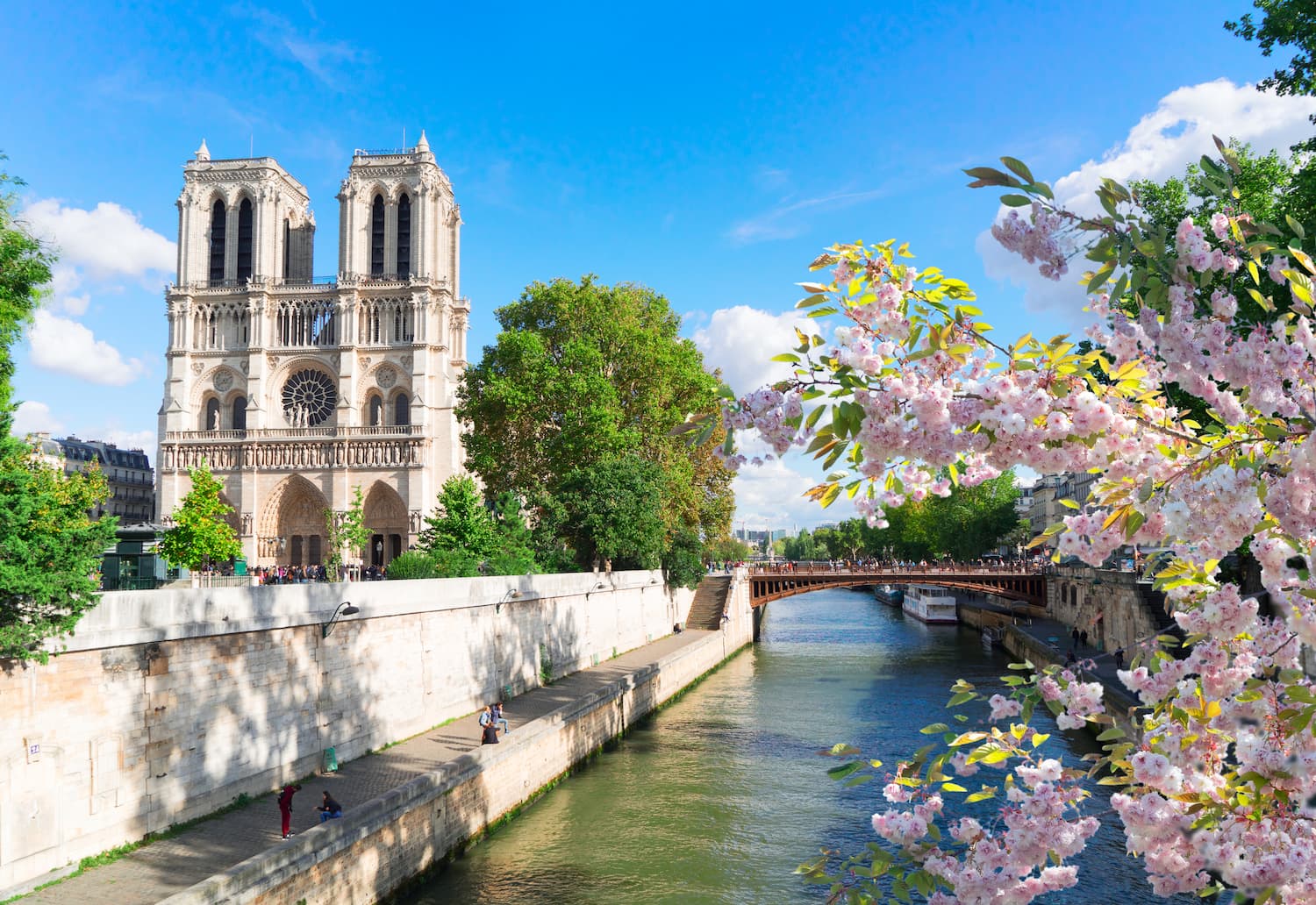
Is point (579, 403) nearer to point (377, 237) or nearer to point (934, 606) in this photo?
point (377, 237)

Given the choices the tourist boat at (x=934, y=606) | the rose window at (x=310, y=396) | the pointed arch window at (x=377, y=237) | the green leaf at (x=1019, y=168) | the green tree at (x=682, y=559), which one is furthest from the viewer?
the pointed arch window at (x=377, y=237)

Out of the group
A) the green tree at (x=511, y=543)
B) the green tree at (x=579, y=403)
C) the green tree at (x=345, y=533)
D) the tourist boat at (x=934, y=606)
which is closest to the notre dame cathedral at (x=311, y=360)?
the green tree at (x=345, y=533)

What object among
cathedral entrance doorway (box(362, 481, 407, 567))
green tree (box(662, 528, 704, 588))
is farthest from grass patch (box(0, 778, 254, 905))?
cathedral entrance doorway (box(362, 481, 407, 567))

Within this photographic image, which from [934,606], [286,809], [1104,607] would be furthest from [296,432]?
[286,809]

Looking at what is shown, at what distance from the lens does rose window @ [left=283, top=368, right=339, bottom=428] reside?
58875mm

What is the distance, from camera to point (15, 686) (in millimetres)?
10305

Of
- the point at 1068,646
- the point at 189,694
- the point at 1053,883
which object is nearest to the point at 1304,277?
the point at 1053,883

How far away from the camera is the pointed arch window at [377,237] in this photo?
59844 millimetres

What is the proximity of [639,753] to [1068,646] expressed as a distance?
2001 cm

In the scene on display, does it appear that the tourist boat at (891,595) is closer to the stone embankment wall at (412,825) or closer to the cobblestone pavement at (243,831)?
the stone embankment wall at (412,825)

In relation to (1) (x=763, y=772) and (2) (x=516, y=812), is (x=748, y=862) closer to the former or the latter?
(2) (x=516, y=812)

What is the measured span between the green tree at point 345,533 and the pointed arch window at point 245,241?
15990 millimetres

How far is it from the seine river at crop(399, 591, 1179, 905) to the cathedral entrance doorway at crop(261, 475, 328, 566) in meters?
32.8

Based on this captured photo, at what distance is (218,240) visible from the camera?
60812 mm
